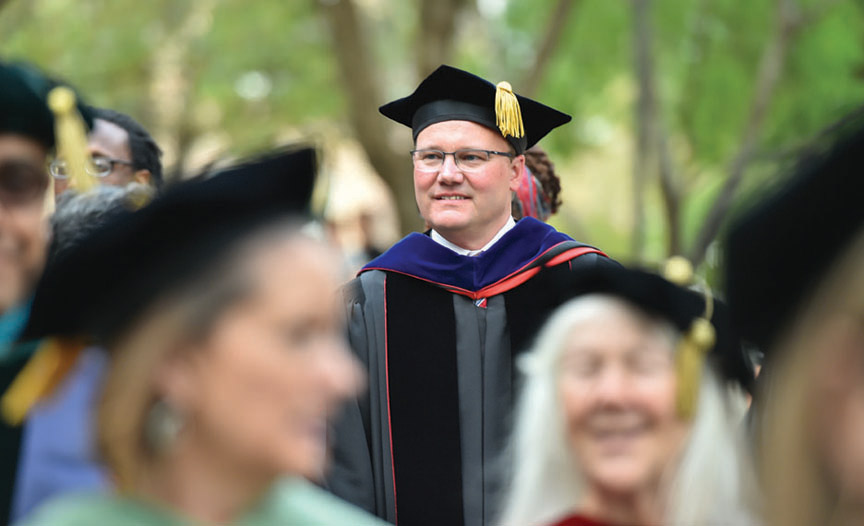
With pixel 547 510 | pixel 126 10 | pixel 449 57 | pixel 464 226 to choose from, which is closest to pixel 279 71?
pixel 126 10

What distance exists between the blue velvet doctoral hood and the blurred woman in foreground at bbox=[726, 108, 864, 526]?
2560 mm

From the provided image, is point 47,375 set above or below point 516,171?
below

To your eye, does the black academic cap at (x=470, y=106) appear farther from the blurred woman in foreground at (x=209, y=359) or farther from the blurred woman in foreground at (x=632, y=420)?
the blurred woman in foreground at (x=209, y=359)

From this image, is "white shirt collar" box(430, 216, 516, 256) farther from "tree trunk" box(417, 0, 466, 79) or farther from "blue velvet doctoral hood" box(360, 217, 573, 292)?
"tree trunk" box(417, 0, 466, 79)

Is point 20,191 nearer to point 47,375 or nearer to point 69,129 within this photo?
point 69,129

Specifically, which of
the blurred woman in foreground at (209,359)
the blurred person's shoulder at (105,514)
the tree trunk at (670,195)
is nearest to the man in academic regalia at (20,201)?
the blurred woman in foreground at (209,359)

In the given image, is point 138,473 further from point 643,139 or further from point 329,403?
point 643,139

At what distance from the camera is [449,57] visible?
12766mm

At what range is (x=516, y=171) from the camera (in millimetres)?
4902

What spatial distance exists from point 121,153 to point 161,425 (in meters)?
3.16

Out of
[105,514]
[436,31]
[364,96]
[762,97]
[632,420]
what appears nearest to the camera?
[105,514]

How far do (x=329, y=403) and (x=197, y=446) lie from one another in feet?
0.74

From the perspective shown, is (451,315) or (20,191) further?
(451,315)

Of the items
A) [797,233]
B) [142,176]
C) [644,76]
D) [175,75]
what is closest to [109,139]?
[142,176]
